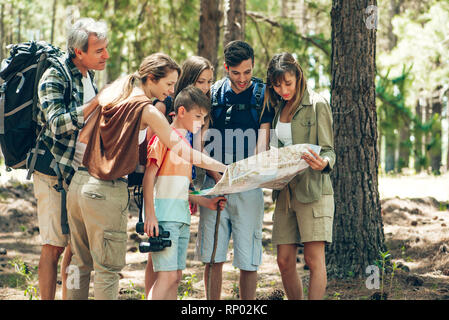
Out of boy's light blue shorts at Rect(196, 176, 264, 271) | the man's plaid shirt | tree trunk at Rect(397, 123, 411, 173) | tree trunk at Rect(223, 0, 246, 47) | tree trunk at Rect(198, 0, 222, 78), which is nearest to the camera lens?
the man's plaid shirt

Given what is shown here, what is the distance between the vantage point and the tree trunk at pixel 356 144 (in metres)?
5.13

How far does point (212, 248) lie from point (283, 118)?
1049 mm

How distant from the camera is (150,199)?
10.9ft

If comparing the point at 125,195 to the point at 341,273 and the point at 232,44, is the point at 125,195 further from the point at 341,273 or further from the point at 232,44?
the point at 341,273

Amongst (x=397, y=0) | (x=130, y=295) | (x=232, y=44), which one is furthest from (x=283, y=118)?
(x=397, y=0)

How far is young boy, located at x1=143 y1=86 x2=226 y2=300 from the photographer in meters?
3.31

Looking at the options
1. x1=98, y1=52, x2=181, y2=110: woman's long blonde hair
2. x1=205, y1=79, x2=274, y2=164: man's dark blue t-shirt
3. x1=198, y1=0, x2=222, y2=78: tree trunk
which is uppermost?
x1=198, y1=0, x2=222, y2=78: tree trunk

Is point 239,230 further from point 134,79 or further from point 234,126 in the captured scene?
point 134,79

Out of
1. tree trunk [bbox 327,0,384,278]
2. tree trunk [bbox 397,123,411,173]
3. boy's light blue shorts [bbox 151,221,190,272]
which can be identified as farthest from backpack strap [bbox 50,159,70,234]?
tree trunk [bbox 397,123,411,173]

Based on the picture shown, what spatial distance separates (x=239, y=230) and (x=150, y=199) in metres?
0.78

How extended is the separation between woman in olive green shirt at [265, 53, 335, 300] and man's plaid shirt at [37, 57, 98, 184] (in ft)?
4.32

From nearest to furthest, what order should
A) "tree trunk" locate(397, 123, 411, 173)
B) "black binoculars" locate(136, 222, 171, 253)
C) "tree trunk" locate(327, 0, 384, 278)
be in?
"black binoculars" locate(136, 222, 171, 253) → "tree trunk" locate(327, 0, 384, 278) → "tree trunk" locate(397, 123, 411, 173)

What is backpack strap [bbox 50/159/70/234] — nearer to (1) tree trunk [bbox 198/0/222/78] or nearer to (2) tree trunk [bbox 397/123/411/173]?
(1) tree trunk [bbox 198/0/222/78]

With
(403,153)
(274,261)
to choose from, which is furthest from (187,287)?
(403,153)
